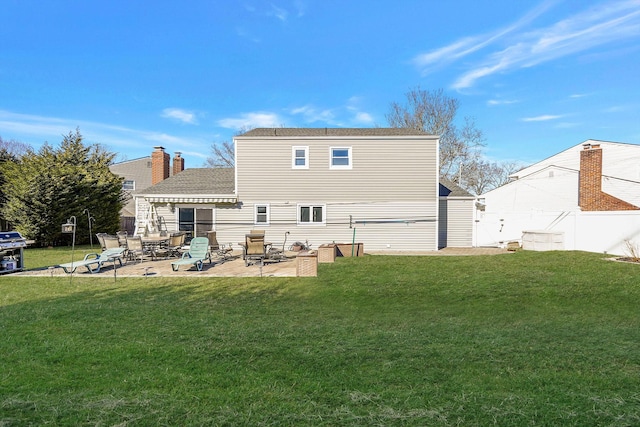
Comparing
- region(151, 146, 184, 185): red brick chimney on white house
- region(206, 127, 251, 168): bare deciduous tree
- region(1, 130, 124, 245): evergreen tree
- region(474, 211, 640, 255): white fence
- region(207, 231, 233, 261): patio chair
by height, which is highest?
region(206, 127, 251, 168): bare deciduous tree

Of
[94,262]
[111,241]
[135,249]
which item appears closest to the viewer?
[94,262]

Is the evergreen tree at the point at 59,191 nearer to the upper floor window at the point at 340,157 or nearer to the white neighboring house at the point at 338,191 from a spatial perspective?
the white neighboring house at the point at 338,191

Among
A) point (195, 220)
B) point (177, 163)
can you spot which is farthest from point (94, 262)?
point (177, 163)

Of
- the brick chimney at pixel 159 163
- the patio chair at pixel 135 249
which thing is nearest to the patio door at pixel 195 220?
the patio chair at pixel 135 249

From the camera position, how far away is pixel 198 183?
2064cm

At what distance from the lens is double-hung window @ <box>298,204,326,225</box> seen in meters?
18.9

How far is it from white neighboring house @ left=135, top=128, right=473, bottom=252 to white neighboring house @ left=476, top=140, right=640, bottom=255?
558cm

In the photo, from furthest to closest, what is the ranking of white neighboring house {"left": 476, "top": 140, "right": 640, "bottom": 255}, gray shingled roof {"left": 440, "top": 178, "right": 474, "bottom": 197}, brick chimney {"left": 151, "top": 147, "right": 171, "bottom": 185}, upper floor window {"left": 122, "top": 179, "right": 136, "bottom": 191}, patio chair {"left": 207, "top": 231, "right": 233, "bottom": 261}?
upper floor window {"left": 122, "top": 179, "right": 136, "bottom": 191}
brick chimney {"left": 151, "top": 147, "right": 171, "bottom": 185}
gray shingled roof {"left": 440, "top": 178, "right": 474, "bottom": 197}
white neighboring house {"left": 476, "top": 140, "right": 640, "bottom": 255}
patio chair {"left": 207, "top": 231, "right": 233, "bottom": 261}

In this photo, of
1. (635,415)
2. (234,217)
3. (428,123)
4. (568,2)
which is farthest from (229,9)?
(428,123)

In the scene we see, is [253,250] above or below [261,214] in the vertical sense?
below

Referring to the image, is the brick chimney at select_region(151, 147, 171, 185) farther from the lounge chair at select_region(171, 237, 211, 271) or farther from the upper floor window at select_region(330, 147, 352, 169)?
the lounge chair at select_region(171, 237, 211, 271)

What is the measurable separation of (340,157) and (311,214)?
3.25 m

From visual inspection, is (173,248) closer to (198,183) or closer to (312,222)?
(198,183)

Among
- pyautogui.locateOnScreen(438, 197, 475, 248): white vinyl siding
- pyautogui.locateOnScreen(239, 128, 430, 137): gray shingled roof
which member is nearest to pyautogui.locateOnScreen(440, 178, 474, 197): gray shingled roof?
pyautogui.locateOnScreen(438, 197, 475, 248): white vinyl siding
